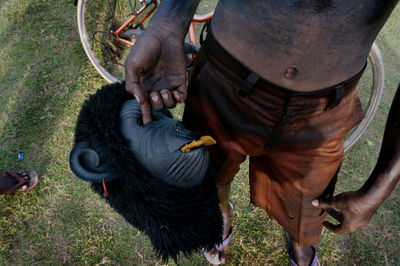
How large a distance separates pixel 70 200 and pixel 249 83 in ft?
8.18

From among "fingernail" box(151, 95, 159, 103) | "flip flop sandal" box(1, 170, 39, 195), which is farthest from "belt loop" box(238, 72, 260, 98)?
"flip flop sandal" box(1, 170, 39, 195)

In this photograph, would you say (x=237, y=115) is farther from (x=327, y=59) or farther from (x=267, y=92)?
(x=327, y=59)

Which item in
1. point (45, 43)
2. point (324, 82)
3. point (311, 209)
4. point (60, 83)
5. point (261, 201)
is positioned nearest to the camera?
point (324, 82)

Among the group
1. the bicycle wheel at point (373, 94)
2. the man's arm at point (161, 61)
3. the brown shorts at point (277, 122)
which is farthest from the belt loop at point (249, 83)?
the bicycle wheel at point (373, 94)

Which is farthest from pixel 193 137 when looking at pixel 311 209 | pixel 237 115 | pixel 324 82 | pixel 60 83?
pixel 60 83

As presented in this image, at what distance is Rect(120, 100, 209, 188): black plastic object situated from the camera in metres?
1.00

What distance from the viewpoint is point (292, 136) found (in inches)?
50.7

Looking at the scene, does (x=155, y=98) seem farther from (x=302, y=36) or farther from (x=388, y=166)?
(x=388, y=166)

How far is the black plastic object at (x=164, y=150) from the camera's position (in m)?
1.00

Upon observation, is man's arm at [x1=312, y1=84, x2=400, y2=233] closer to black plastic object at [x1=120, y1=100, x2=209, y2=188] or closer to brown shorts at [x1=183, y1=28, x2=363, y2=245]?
brown shorts at [x1=183, y1=28, x2=363, y2=245]

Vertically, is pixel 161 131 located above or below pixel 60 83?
above

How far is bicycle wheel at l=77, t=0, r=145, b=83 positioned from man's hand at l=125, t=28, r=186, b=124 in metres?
2.51

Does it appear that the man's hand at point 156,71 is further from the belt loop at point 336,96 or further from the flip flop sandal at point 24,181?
the flip flop sandal at point 24,181

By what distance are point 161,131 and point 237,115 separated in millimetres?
433
